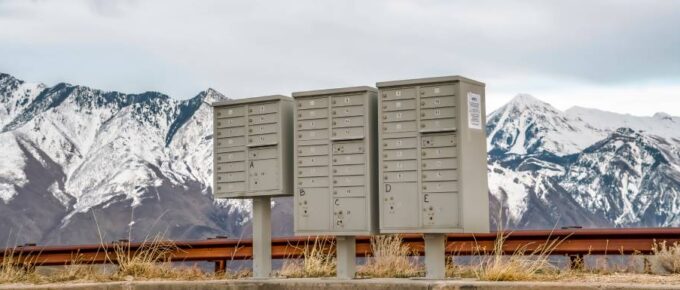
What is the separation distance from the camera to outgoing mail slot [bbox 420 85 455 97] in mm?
13181

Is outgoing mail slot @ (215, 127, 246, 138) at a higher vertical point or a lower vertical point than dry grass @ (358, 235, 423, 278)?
higher

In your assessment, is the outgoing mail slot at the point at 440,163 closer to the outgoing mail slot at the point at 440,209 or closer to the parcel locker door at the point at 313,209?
the outgoing mail slot at the point at 440,209

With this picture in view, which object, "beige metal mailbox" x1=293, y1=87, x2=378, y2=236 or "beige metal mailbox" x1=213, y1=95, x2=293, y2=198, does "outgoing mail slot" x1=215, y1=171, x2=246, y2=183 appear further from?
"beige metal mailbox" x1=293, y1=87, x2=378, y2=236

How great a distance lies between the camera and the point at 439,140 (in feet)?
43.4

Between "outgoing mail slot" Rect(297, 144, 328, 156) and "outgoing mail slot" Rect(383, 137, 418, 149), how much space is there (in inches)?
34.1

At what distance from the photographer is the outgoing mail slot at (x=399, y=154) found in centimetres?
1338

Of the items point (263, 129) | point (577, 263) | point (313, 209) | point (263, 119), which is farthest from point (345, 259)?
point (577, 263)

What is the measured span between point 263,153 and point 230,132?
67 cm

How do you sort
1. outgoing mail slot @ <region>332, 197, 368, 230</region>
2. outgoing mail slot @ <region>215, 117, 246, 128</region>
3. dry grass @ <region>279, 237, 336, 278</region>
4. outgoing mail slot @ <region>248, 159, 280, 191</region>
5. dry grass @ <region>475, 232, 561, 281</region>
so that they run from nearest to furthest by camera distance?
dry grass @ <region>475, 232, 561, 281</region> < outgoing mail slot @ <region>332, 197, 368, 230</region> < outgoing mail slot @ <region>248, 159, 280, 191</region> < outgoing mail slot @ <region>215, 117, 246, 128</region> < dry grass @ <region>279, 237, 336, 278</region>

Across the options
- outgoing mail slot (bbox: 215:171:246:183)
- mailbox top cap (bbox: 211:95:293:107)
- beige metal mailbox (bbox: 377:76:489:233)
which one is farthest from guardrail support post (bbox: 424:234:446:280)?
outgoing mail slot (bbox: 215:171:246:183)

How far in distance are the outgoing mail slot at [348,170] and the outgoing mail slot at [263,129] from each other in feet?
3.70

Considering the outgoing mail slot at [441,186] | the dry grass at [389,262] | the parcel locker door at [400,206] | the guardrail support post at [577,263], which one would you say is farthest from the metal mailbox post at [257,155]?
A: the guardrail support post at [577,263]

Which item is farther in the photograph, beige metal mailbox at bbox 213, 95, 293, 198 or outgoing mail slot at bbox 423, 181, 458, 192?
beige metal mailbox at bbox 213, 95, 293, 198

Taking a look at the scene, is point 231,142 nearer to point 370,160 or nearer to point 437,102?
point 370,160
